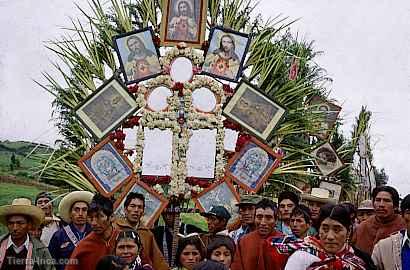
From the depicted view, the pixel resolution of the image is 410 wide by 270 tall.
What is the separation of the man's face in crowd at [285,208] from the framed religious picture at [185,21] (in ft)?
10.3

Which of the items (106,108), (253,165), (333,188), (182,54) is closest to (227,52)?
(182,54)

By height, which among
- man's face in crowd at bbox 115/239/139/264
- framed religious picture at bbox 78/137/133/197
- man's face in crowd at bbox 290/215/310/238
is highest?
framed religious picture at bbox 78/137/133/197

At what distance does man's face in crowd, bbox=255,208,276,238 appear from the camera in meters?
3.99

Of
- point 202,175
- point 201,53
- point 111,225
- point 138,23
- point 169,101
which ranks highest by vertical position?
point 138,23

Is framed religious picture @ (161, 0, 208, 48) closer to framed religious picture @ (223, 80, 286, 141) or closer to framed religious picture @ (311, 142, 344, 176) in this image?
framed religious picture @ (223, 80, 286, 141)

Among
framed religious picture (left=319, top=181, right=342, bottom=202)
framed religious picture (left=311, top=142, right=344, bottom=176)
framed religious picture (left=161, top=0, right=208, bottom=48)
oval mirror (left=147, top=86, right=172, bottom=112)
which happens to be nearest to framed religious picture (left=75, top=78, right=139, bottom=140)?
oval mirror (left=147, top=86, right=172, bottom=112)

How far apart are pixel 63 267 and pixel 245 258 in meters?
1.28

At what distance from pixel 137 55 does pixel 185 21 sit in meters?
0.74

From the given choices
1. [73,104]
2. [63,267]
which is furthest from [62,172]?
[63,267]

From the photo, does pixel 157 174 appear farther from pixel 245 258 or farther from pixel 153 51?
pixel 245 258

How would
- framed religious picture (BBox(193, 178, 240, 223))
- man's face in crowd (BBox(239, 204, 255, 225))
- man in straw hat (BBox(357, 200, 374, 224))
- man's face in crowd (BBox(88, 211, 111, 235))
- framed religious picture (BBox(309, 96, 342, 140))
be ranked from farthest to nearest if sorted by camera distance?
framed religious picture (BBox(309, 96, 342, 140)), framed religious picture (BBox(193, 178, 240, 223)), man in straw hat (BBox(357, 200, 374, 224)), man's face in crowd (BBox(239, 204, 255, 225)), man's face in crowd (BBox(88, 211, 111, 235))

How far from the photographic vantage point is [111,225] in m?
3.95

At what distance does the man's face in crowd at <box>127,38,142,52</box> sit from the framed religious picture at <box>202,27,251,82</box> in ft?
2.66

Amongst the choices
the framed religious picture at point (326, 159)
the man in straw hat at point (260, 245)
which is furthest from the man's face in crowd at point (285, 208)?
the framed religious picture at point (326, 159)
